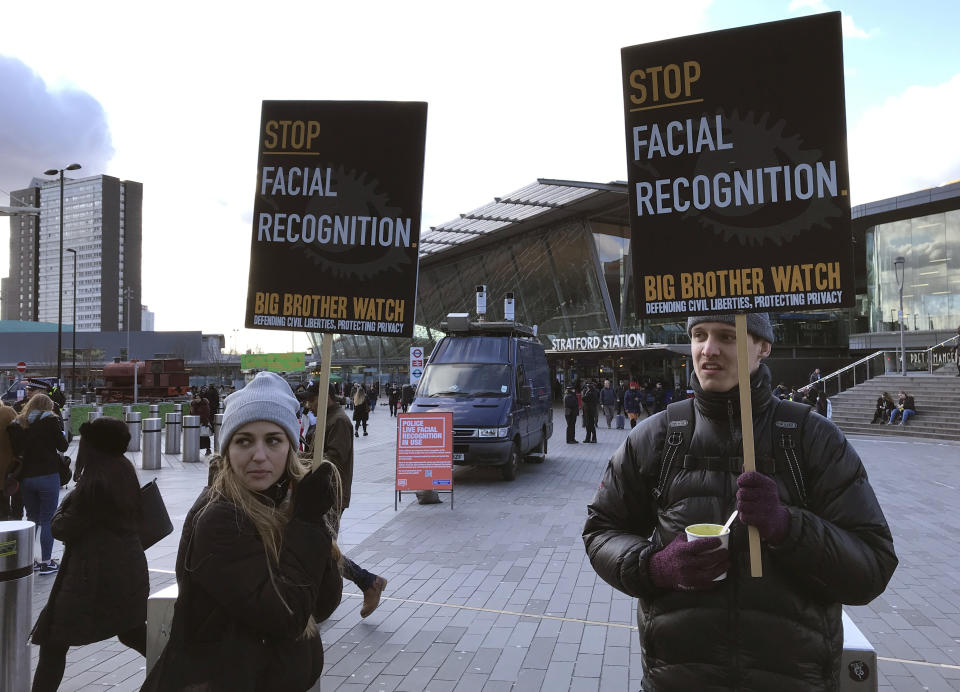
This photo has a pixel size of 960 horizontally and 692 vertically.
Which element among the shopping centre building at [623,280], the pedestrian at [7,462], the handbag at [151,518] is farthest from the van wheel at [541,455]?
the shopping centre building at [623,280]

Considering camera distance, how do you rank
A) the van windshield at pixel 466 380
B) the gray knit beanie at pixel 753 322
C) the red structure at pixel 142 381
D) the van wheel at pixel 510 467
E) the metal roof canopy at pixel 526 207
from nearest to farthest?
the gray knit beanie at pixel 753 322
the van wheel at pixel 510 467
the van windshield at pixel 466 380
the metal roof canopy at pixel 526 207
the red structure at pixel 142 381

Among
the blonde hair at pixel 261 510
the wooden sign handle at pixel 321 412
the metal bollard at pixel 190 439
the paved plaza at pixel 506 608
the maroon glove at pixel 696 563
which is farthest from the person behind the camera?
the metal bollard at pixel 190 439

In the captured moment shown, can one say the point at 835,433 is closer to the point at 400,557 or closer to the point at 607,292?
the point at 400,557

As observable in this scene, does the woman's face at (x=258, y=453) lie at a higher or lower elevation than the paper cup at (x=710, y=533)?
higher

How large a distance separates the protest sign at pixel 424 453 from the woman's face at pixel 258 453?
7.86m

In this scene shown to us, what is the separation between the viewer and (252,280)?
13.4 ft

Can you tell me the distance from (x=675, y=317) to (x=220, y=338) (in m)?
90.2

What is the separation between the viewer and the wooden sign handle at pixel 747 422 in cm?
207

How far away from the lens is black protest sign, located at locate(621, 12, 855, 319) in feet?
8.59

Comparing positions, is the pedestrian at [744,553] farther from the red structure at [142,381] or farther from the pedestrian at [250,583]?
the red structure at [142,381]

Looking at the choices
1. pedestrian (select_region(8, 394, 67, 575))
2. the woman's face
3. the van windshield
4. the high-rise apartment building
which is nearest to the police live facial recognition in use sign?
the van windshield

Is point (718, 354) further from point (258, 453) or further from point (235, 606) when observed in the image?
point (235, 606)

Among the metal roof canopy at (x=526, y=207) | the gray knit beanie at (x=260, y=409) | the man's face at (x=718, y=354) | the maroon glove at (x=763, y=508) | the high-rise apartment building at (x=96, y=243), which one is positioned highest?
the high-rise apartment building at (x=96, y=243)

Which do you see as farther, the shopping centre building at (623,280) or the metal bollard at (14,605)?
the shopping centre building at (623,280)
